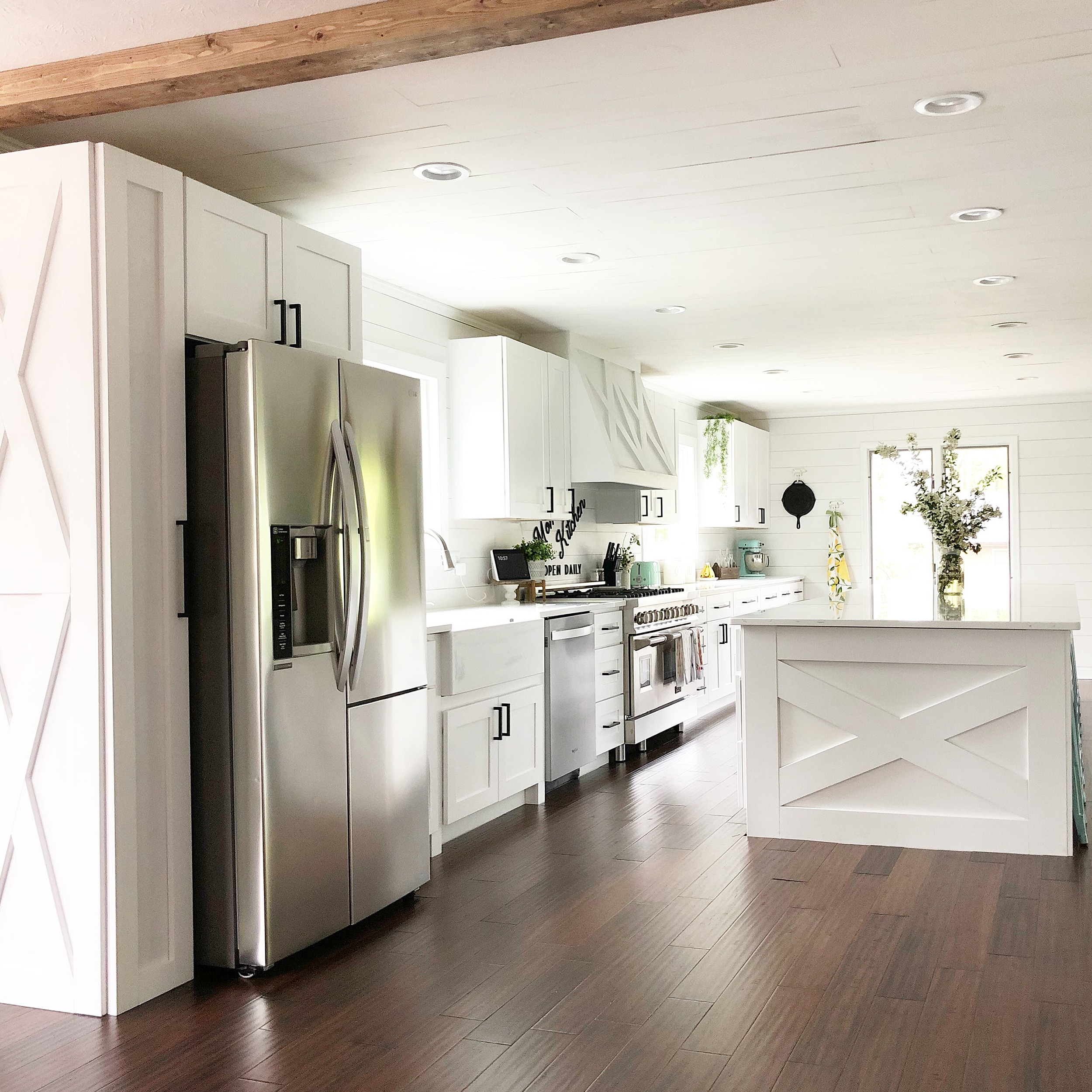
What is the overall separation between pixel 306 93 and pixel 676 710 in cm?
479

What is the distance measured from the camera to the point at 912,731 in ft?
14.5

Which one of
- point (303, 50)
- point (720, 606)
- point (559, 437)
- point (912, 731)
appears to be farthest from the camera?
point (720, 606)

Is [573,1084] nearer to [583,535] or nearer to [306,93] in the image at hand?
[306,93]

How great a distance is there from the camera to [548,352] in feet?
21.6

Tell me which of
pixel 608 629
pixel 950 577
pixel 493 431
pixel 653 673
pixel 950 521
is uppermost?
pixel 493 431

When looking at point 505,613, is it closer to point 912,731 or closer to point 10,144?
point 912,731

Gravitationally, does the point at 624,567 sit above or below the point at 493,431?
below

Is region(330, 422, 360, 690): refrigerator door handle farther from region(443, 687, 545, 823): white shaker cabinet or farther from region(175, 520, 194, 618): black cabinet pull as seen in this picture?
region(443, 687, 545, 823): white shaker cabinet

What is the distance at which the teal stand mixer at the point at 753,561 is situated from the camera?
10.5 meters

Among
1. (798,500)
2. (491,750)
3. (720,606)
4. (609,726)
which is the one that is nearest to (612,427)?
(609,726)

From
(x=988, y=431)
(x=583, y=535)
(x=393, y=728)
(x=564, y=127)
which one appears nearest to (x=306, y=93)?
(x=564, y=127)

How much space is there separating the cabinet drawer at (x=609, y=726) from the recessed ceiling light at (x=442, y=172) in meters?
2.99

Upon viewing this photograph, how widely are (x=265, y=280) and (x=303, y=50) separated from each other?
0.97 meters

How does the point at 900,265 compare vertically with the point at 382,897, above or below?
above
